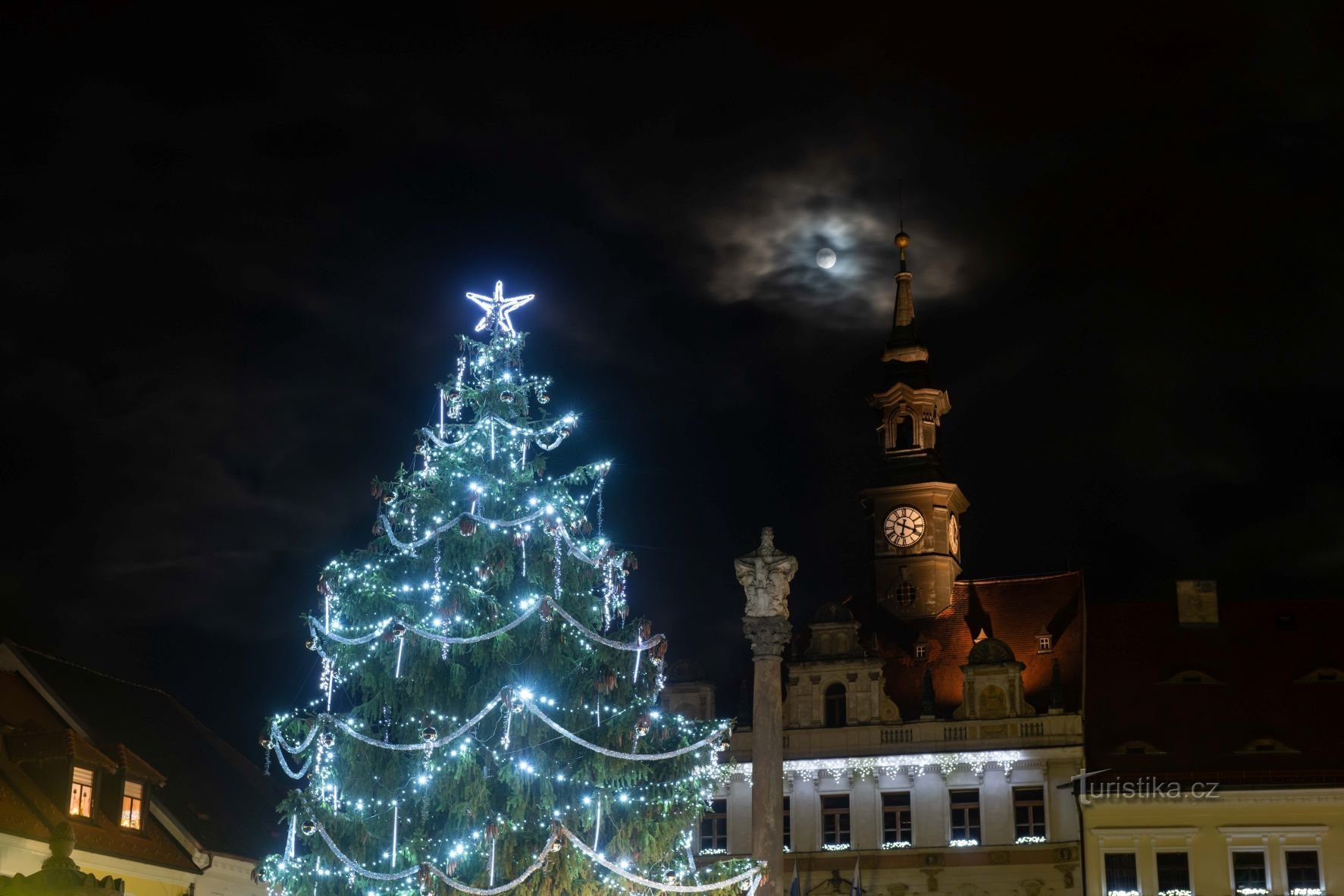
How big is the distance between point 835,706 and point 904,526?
7076 millimetres

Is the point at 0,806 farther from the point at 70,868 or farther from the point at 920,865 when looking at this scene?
the point at 920,865

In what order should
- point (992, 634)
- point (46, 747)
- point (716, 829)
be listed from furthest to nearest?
point (992, 634)
point (716, 829)
point (46, 747)

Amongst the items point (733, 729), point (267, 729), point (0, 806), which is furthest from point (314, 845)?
point (733, 729)

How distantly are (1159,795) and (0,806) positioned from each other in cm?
2485

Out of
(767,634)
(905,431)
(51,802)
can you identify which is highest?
(905,431)

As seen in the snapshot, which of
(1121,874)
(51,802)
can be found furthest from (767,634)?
(1121,874)

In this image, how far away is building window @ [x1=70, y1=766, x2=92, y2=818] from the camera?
34.6 metres

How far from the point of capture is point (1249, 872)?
41.5 metres

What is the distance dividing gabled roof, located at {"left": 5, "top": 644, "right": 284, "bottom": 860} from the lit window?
0.56 meters

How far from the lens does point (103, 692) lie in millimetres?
42188

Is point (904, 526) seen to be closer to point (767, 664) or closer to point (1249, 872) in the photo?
point (1249, 872)

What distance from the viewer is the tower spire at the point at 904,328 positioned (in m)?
54.4

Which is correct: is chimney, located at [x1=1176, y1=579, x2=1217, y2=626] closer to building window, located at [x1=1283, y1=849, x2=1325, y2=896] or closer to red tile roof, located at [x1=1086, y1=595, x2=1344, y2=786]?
red tile roof, located at [x1=1086, y1=595, x2=1344, y2=786]

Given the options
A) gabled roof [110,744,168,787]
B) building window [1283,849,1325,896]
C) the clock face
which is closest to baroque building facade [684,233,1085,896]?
the clock face
